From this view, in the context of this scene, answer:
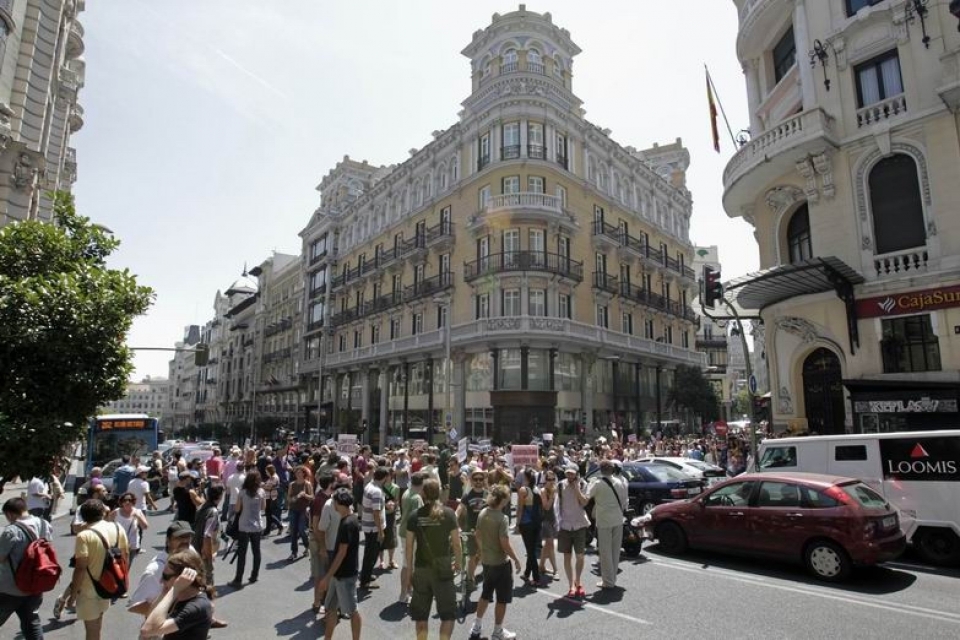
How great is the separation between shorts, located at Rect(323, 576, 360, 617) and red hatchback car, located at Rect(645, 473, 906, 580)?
6.77 metres

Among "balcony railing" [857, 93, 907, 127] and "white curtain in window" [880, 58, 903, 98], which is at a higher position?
"white curtain in window" [880, 58, 903, 98]

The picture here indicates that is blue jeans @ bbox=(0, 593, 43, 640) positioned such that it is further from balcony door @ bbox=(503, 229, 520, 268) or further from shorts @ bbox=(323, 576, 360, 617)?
balcony door @ bbox=(503, 229, 520, 268)

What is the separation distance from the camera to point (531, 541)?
8.97 m

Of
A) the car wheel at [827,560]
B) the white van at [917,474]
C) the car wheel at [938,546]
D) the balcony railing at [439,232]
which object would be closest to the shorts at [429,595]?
the car wheel at [827,560]

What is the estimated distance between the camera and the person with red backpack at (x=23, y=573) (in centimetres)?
558

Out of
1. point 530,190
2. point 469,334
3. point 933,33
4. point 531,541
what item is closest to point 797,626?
point 531,541

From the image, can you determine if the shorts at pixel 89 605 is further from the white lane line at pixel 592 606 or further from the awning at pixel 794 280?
the awning at pixel 794 280

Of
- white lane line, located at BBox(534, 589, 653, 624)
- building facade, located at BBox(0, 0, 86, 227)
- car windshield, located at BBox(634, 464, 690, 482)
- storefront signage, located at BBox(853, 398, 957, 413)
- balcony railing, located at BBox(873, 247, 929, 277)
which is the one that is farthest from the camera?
building facade, located at BBox(0, 0, 86, 227)

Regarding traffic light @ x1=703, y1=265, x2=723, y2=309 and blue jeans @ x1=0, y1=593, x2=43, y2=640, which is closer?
blue jeans @ x1=0, y1=593, x2=43, y2=640

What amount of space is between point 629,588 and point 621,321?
31.9m

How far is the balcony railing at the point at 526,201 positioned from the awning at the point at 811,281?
16.1m

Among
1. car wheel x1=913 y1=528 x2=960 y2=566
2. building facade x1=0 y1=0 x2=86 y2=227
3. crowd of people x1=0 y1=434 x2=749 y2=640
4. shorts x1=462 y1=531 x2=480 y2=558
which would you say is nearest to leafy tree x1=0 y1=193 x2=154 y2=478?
crowd of people x1=0 y1=434 x2=749 y2=640

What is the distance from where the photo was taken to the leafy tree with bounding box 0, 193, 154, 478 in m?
A: 8.40

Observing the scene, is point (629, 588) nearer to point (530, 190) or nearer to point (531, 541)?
point (531, 541)
